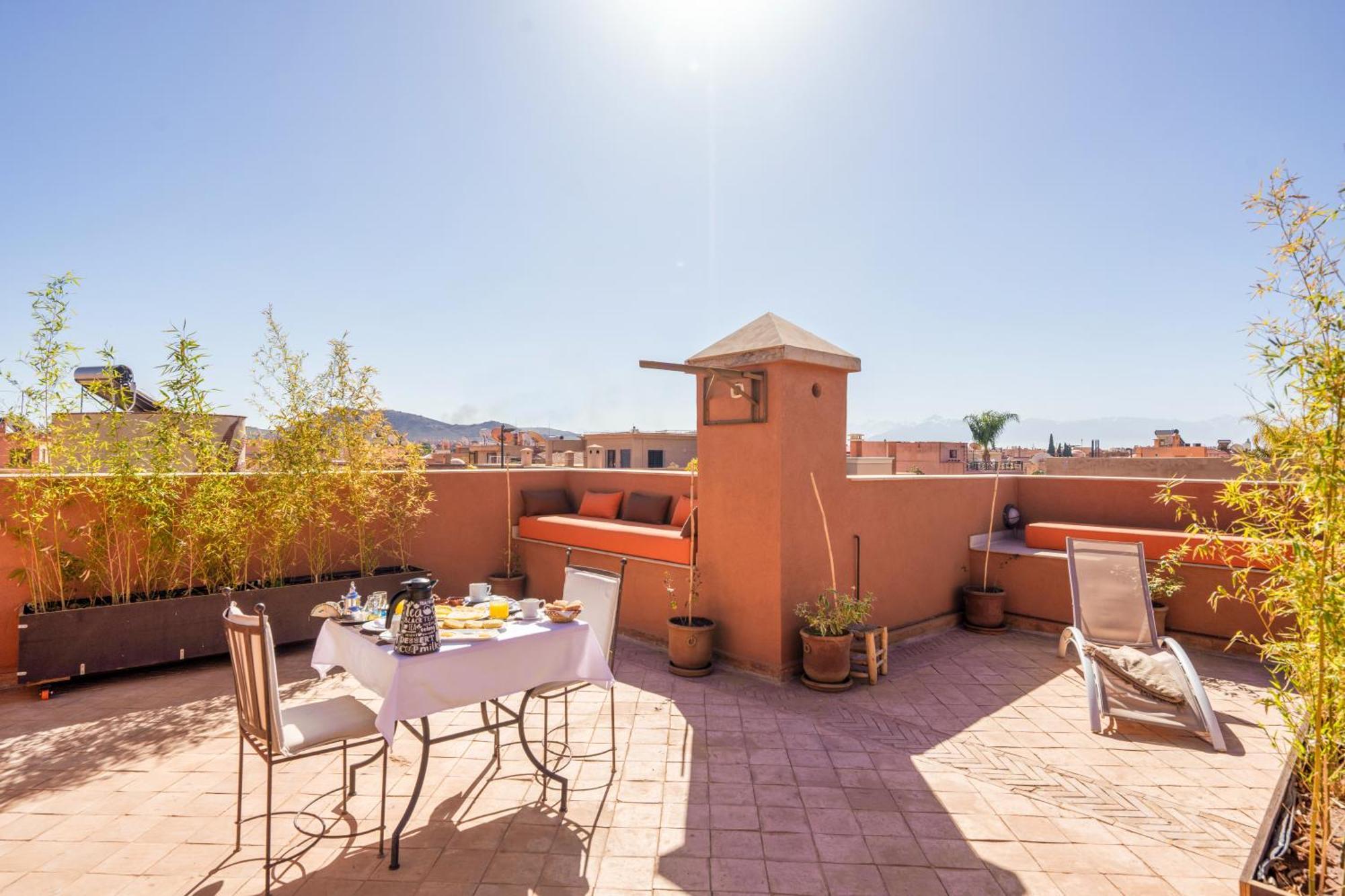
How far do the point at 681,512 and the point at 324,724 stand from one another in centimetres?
383

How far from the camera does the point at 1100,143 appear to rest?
696 centimetres

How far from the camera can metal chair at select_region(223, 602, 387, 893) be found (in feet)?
7.57

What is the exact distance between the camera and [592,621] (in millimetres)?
3566

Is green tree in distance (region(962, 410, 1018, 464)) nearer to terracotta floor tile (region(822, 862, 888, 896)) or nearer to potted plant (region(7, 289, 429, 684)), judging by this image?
potted plant (region(7, 289, 429, 684))

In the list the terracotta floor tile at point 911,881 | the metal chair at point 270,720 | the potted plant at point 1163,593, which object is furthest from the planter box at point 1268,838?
the potted plant at point 1163,593

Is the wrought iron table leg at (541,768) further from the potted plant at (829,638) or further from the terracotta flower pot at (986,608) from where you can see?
the terracotta flower pot at (986,608)

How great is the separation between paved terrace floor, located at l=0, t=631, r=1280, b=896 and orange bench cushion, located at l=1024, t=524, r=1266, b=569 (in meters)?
1.31

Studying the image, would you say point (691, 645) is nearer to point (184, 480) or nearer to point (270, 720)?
point (270, 720)

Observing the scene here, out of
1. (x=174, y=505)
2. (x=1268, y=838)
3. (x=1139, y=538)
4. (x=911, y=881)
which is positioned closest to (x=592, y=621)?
(x=911, y=881)

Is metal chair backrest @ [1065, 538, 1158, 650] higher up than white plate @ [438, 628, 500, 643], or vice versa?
white plate @ [438, 628, 500, 643]

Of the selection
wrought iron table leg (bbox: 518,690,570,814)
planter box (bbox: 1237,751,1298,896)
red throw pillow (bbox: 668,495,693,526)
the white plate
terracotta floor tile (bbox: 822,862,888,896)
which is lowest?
terracotta floor tile (bbox: 822,862,888,896)

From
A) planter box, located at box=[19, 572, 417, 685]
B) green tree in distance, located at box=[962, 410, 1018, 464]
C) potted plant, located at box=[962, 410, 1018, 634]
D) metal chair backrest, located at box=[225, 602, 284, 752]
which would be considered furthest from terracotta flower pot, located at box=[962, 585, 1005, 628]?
green tree in distance, located at box=[962, 410, 1018, 464]

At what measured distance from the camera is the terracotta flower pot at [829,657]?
437cm

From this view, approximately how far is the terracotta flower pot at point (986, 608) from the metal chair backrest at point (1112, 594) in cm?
121
